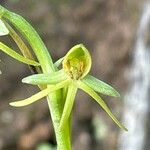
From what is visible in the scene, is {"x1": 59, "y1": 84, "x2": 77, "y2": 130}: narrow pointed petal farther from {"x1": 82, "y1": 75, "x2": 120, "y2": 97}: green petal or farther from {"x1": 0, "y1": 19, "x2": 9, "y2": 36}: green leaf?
{"x1": 0, "y1": 19, "x2": 9, "y2": 36}: green leaf

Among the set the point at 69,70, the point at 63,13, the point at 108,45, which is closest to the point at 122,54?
the point at 108,45

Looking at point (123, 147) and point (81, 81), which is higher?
point (81, 81)

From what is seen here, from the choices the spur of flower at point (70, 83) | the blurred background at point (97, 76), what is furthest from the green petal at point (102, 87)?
the blurred background at point (97, 76)

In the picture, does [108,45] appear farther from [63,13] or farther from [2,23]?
[2,23]

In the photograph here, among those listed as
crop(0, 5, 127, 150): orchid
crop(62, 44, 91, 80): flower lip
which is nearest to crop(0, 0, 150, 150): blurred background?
crop(62, 44, 91, 80): flower lip

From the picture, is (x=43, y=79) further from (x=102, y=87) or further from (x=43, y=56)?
(x=102, y=87)

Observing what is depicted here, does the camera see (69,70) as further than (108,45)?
No
